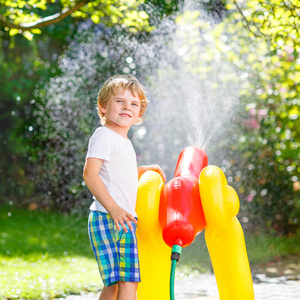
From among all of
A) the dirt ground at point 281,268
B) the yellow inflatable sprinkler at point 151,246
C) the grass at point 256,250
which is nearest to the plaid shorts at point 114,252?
the yellow inflatable sprinkler at point 151,246

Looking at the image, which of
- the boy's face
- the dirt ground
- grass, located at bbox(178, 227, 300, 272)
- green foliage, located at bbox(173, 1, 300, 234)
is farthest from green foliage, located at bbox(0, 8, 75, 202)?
the boy's face

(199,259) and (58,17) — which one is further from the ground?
(58,17)

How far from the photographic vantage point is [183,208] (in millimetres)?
2299

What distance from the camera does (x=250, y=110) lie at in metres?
6.36

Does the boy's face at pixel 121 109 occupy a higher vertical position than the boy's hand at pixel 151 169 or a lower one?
higher

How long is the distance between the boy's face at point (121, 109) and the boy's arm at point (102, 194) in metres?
0.22

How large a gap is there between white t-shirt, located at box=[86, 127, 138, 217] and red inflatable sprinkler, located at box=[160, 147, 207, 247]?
0.67 ft

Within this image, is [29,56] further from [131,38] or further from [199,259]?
[199,259]

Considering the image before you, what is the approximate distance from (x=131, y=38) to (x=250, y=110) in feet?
5.59

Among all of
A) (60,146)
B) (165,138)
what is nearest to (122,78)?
(165,138)

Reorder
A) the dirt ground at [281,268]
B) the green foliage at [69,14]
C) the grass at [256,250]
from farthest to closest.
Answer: the grass at [256,250] < the dirt ground at [281,268] < the green foliage at [69,14]

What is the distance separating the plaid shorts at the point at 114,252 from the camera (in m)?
2.08

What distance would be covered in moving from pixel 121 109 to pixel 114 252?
597 millimetres

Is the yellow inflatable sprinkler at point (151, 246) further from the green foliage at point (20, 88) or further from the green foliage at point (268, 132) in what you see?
the green foliage at point (20, 88)
